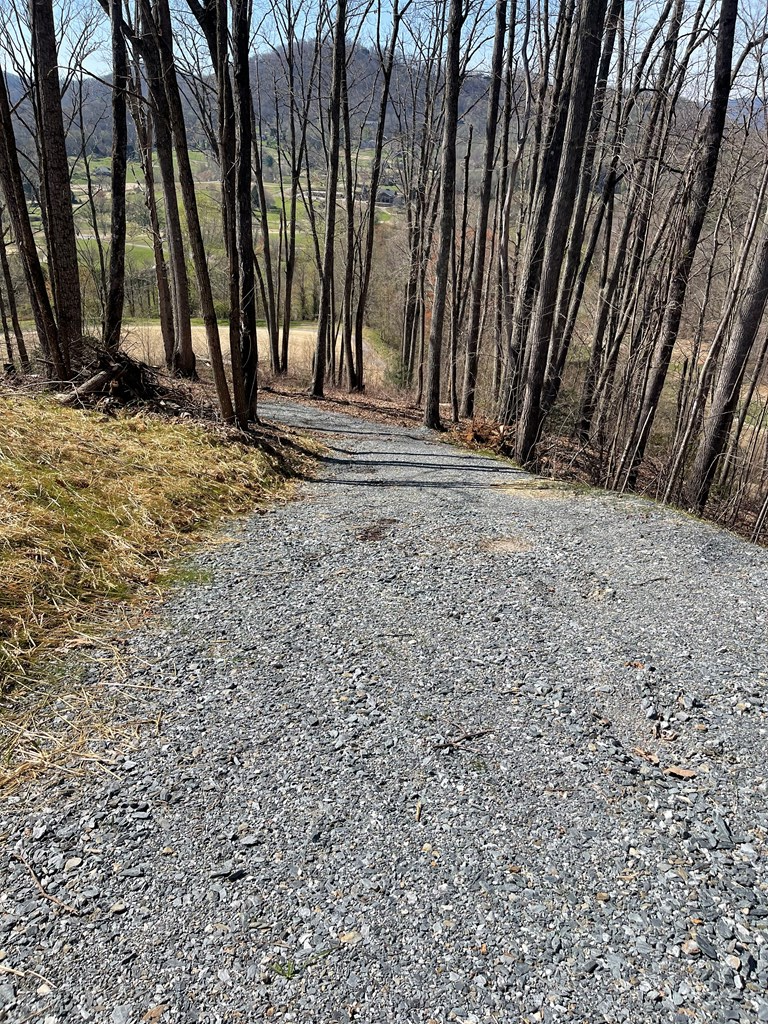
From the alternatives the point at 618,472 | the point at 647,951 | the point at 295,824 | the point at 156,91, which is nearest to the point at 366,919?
the point at 295,824

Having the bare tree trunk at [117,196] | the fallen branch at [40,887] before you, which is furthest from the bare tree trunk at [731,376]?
the fallen branch at [40,887]

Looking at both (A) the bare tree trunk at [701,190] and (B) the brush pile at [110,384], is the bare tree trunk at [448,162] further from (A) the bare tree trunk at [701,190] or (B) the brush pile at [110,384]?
(B) the brush pile at [110,384]

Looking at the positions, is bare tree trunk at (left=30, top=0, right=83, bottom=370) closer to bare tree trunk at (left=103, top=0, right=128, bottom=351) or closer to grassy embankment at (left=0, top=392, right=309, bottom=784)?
bare tree trunk at (left=103, top=0, right=128, bottom=351)

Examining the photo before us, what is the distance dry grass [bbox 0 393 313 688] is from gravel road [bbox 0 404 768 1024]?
0.48 meters

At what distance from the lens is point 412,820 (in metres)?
2.41

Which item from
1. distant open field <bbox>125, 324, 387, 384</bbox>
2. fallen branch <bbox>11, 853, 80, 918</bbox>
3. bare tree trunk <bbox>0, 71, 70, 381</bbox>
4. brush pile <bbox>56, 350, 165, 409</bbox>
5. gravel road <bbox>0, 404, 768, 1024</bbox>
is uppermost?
bare tree trunk <bbox>0, 71, 70, 381</bbox>

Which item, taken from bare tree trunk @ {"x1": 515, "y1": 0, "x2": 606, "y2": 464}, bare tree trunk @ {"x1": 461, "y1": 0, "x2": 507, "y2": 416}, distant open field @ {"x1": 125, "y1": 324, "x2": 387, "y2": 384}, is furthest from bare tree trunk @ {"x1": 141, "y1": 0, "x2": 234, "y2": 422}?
distant open field @ {"x1": 125, "y1": 324, "x2": 387, "y2": 384}

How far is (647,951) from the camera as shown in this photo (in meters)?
1.93

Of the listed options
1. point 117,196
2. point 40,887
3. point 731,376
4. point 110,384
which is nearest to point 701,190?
point 731,376

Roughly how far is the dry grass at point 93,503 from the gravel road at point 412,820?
19.0 inches

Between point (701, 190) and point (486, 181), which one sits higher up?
point (486, 181)

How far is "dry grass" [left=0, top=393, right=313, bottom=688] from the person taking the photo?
3393 mm

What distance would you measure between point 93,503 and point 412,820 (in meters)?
3.50

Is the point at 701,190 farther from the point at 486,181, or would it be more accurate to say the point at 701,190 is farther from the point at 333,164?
the point at 333,164
